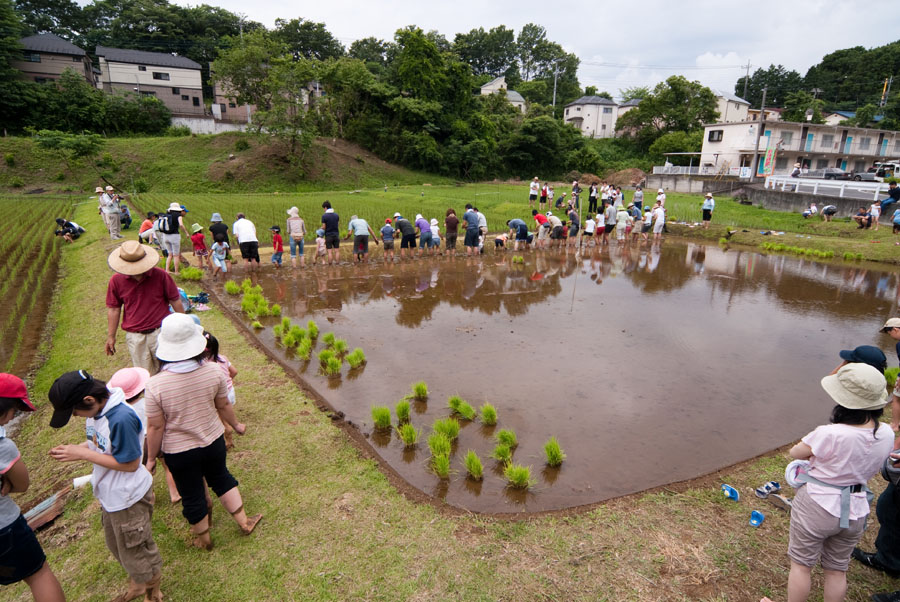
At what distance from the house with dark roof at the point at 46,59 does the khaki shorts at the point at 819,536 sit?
161ft

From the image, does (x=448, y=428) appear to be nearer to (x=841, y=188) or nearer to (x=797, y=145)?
(x=841, y=188)

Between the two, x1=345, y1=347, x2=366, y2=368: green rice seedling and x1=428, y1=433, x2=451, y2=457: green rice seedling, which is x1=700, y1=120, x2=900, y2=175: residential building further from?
x1=428, y1=433, x2=451, y2=457: green rice seedling

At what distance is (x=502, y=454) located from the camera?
4.55 meters

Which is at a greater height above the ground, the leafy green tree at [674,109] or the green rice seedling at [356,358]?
the leafy green tree at [674,109]

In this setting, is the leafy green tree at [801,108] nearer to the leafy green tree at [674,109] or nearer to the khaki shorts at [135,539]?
the leafy green tree at [674,109]

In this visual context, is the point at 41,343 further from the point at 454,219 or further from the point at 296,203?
the point at 296,203

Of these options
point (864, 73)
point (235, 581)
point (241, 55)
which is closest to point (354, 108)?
point (241, 55)

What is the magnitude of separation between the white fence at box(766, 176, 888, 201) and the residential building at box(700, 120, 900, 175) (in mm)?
13925

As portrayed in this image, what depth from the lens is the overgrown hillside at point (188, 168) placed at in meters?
28.3

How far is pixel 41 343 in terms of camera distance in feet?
24.7

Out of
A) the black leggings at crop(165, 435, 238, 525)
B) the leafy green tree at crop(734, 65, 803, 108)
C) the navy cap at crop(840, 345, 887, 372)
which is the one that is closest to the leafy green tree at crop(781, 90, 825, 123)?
the leafy green tree at crop(734, 65, 803, 108)

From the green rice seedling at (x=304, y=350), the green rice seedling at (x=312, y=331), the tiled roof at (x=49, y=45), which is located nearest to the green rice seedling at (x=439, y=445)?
the green rice seedling at (x=304, y=350)

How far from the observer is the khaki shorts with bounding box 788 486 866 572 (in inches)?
105

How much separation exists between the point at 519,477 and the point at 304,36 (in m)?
58.7
